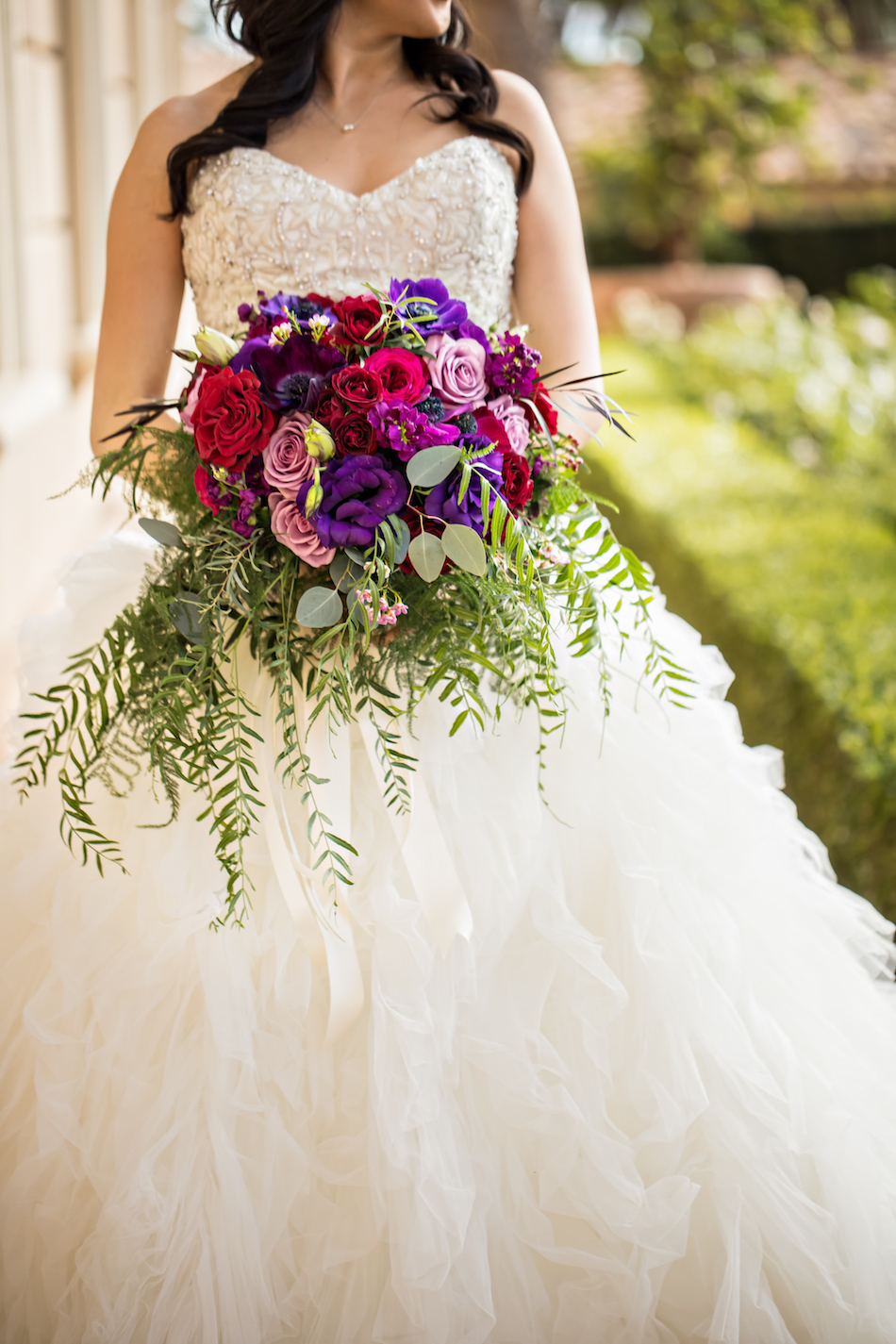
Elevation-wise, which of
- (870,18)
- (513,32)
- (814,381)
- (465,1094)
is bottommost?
(465,1094)

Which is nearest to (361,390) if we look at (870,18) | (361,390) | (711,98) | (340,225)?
(361,390)

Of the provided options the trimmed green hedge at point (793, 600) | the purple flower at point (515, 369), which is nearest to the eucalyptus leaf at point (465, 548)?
the purple flower at point (515, 369)

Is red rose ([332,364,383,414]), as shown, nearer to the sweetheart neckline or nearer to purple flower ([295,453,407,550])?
purple flower ([295,453,407,550])

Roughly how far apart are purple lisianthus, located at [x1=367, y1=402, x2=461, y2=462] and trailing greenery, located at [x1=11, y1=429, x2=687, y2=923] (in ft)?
0.19

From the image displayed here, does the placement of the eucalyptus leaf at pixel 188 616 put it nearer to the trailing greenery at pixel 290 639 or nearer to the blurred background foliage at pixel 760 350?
the trailing greenery at pixel 290 639

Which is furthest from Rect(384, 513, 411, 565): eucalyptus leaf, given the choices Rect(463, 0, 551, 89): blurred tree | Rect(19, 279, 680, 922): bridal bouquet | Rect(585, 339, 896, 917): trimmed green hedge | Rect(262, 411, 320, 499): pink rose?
Rect(463, 0, 551, 89): blurred tree

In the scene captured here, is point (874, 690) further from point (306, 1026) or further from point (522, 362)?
point (306, 1026)

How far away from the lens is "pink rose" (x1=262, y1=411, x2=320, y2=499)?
51.5 inches

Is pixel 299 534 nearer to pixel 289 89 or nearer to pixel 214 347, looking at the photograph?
pixel 214 347

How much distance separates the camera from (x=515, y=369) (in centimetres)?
143

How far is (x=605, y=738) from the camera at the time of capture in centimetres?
166

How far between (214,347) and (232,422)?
0.16 metres

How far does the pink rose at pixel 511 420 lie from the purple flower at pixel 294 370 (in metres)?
0.22

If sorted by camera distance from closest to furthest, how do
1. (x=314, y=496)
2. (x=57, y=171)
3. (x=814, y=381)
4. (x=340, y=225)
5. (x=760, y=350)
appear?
1. (x=314, y=496)
2. (x=340, y=225)
3. (x=57, y=171)
4. (x=814, y=381)
5. (x=760, y=350)
